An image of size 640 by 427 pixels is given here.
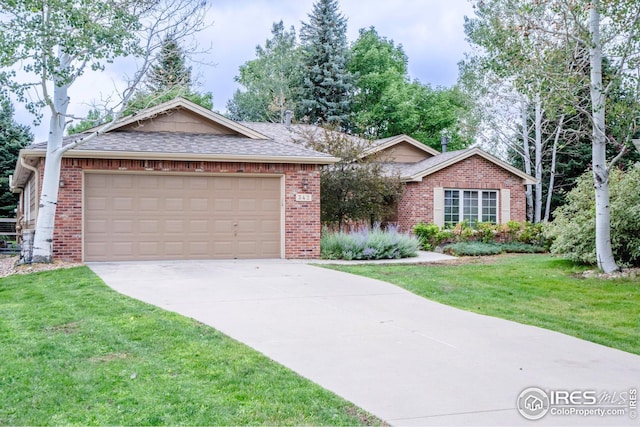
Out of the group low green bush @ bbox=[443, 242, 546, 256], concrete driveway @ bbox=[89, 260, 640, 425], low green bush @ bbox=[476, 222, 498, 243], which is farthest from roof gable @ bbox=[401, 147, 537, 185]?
concrete driveway @ bbox=[89, 260, 640, 425]

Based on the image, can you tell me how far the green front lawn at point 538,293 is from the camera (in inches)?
319

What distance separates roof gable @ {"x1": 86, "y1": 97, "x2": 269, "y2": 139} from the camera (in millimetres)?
16539

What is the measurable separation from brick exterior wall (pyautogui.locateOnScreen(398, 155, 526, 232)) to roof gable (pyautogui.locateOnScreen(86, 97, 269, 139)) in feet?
22.5

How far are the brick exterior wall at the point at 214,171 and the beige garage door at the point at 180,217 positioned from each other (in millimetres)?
242

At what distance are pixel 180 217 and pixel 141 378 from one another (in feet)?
33.9

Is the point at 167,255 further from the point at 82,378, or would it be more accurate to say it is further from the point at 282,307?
the point at 82,378

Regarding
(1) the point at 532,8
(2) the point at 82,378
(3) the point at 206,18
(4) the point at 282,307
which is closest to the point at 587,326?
(4) the point at 282,307

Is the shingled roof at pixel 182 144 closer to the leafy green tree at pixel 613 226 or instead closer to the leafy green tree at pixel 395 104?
the leafy green tree at pixel 613 226

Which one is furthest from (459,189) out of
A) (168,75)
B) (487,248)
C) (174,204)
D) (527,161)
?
(168,75)

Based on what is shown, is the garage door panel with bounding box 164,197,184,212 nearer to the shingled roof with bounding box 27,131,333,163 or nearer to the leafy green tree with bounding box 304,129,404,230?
the shingled roof with bounding box 27,131,333,163

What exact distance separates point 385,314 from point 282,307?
1.46 metres

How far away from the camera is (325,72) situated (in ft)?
120

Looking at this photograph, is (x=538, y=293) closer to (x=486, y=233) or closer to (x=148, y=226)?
(x=148, y=226)
